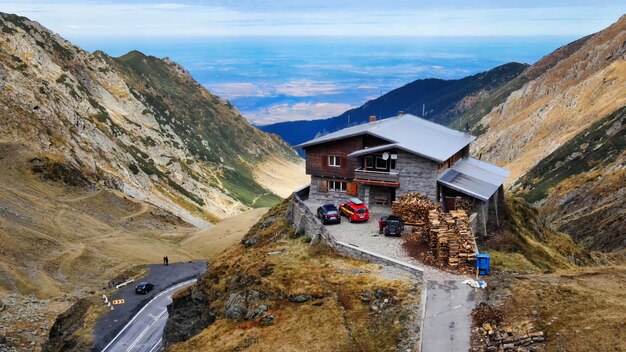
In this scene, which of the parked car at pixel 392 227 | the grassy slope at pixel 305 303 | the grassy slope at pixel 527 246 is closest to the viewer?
the grassy slope at pixel 305 303

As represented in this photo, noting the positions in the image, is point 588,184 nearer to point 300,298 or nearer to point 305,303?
point 300,298

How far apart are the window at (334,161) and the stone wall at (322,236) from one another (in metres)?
4.66

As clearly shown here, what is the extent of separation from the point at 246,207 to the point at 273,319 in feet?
430

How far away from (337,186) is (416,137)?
30.5 feet

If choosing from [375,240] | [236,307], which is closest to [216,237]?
[375,240]

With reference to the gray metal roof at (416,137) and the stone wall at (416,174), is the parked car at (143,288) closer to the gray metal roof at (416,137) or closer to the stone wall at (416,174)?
the gray metal roof at (416,137)

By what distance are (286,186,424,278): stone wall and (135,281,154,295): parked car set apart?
2490 centimetres

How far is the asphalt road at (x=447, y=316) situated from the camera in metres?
31.4

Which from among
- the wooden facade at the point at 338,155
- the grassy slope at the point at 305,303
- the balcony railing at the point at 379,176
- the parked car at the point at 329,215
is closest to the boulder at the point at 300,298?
the grassy slope at the point at 305,303

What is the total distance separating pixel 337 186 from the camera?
198 feet

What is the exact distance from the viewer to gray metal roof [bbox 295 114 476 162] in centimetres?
5487

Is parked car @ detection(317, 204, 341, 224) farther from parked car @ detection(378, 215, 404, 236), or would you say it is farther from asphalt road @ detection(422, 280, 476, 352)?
asphalt road @ detection(422, 280, 476, 352)

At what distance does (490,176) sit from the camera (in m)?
62.2

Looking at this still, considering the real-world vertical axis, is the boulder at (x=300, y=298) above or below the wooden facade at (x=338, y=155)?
below
